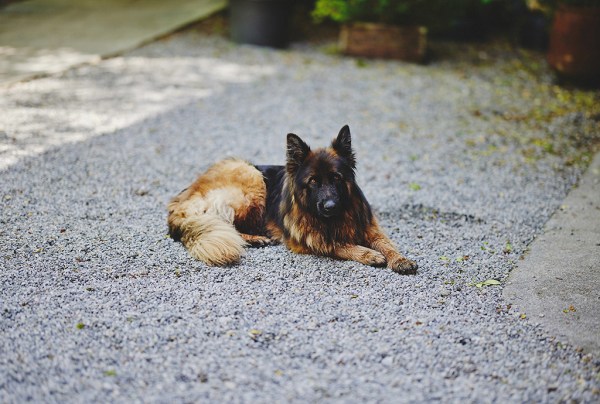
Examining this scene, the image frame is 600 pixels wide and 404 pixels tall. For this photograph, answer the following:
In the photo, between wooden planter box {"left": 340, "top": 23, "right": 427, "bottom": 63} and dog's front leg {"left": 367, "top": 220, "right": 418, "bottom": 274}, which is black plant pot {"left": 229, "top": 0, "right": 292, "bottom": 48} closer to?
wooden planter box {"left": 340, "top": 23, "right": 427, "bottom": 63}

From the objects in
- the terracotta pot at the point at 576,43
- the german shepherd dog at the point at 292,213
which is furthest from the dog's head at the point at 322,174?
the terracotta pot at the point at 576,43

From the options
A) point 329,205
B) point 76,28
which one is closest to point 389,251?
point 329,205

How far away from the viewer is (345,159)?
4.36m

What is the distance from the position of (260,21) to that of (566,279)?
26.9ft

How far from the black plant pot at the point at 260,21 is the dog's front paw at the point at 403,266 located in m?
7.68

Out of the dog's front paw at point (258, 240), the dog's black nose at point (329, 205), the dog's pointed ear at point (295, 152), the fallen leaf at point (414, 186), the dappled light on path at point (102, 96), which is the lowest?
the dog's front paw at point (258, 240)

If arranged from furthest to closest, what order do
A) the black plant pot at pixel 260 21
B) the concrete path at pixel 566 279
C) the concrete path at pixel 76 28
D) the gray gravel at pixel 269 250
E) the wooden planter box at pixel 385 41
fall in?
the black plant pot at pixel 260 21 < the wooden planter box at pixel 385 41 < the concrete path at pixel 76 28 < the concrete path at pixel 566 279 < the gray gravel at pixel 269 250

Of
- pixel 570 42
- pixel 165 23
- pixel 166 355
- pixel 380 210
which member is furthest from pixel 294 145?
pixel 165 23

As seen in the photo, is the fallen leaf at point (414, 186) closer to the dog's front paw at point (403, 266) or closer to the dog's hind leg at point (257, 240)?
the dog's front paw at point (403, 266)

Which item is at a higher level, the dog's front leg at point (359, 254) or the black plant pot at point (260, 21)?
the black plant pot at point (260, 21)

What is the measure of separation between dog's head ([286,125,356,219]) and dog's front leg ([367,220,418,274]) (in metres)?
0.37

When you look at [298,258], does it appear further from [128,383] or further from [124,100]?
[124,100]

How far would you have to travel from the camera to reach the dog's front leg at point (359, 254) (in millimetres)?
4348

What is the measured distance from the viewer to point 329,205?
411 centimetres
